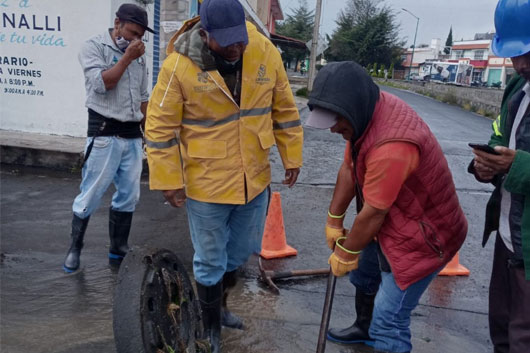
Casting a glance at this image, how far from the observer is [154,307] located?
2154mm

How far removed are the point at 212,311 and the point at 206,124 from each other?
3.57ft

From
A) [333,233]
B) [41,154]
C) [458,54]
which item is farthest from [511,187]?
[458,54]

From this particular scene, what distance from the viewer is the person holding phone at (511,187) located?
83.0 inches

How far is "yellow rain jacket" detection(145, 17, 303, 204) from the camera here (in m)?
2.67

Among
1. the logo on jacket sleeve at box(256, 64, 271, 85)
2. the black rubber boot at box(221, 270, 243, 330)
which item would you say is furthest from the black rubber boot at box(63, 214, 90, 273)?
the logo on jacket sleeve at box(256, 64, 271, 85)

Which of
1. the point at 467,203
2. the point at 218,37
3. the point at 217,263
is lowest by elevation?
the point at 467,203

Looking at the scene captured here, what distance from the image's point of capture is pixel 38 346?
290 cm

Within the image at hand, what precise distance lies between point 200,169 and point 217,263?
55 cm

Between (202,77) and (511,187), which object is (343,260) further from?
(202,77)

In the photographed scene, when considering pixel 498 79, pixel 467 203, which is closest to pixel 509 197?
pixel 467 203

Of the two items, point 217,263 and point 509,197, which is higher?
point 509,197

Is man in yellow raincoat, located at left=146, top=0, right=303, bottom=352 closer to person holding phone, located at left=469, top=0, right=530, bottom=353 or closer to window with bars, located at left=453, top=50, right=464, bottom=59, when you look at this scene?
person holding phone, located at left=469, top=0, right=530, bottom=353

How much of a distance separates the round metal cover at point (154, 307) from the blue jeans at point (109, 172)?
65.0 inches

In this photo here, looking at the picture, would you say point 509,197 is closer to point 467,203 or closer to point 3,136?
point 467,203
